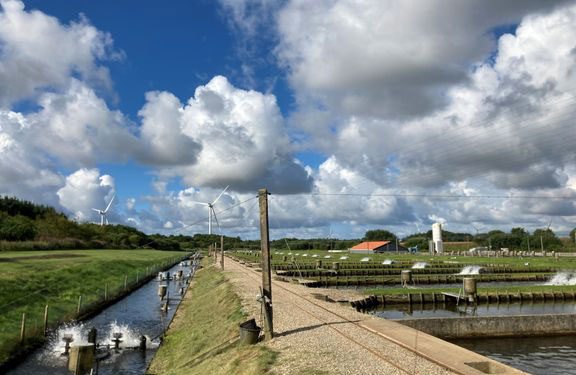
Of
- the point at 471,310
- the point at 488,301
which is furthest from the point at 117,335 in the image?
the point at 488,301

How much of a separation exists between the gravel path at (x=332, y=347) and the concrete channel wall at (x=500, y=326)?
5.50m

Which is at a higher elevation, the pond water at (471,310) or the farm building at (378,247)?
the farm building at (378,247)

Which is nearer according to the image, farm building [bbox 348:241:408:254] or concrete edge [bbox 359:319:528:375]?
concrete edge [bbox 359:319:528:375]

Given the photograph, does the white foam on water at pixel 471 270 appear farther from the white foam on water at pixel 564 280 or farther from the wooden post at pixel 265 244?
the wooden post at pixel 265 244

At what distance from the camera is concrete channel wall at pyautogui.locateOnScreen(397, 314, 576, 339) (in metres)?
27.0

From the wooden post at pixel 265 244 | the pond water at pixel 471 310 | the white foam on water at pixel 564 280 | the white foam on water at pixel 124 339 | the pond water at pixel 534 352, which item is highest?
the wooden post at pixel 265 244

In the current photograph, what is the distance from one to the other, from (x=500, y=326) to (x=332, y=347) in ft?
52.5

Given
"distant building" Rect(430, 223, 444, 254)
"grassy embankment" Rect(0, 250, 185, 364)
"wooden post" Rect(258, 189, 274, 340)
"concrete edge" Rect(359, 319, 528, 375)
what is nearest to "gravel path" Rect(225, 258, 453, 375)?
"concrete edge" Rect(359, 319, 528, 375)

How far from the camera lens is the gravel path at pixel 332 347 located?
14.1m

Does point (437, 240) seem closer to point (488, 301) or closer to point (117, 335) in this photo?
point (488, 301)

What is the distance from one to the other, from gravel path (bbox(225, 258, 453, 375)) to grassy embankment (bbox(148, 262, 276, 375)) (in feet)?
2.96

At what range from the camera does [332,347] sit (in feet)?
54.7

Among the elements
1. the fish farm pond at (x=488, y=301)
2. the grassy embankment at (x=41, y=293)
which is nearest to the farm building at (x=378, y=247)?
the fish farm pond at (x=488, y=301)

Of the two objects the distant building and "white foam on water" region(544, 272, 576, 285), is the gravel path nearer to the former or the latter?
"white foam on water" region(544, 272, 576, 285)
